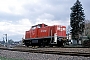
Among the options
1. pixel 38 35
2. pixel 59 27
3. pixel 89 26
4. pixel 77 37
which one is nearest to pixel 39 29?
pixel 38 35

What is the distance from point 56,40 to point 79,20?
31.2 m

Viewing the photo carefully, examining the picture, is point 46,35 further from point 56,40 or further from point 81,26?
point 81,26

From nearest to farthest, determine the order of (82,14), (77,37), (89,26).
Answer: (77,37) → (82,14) → (89,26)

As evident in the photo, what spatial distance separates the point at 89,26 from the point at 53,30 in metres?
46.2

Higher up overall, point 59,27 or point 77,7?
point 77,7

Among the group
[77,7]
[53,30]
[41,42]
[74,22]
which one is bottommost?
[41,42]

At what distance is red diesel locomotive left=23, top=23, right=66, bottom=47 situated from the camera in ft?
79.0

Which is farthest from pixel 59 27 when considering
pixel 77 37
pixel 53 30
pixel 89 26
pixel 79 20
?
pixel 89 26

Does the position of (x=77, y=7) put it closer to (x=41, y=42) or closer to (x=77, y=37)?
(x=77, y=37)

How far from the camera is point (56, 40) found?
77.9 feet

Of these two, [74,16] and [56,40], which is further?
[74,16]

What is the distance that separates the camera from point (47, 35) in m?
25.2

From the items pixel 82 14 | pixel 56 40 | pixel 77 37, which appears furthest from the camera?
pixel 82 14

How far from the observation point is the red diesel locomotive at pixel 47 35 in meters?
24.1
